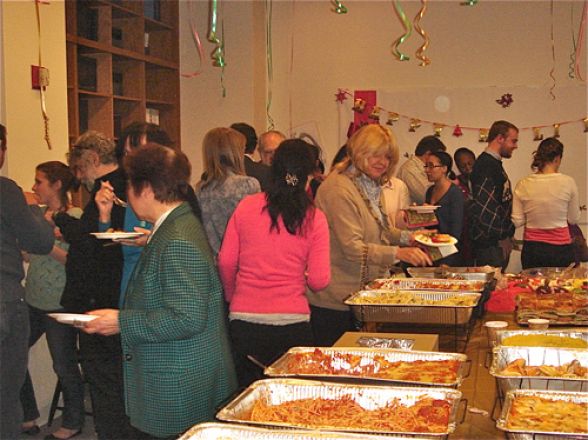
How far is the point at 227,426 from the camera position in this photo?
1428 millimetres

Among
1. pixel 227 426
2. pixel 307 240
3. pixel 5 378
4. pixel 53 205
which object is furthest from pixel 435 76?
A: pixel 227 426

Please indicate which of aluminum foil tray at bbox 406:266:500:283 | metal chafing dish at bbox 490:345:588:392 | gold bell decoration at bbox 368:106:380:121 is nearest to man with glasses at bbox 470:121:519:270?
aluminum foil tray at bbox 406:266:500:283

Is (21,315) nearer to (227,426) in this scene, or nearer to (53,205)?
(53,205)

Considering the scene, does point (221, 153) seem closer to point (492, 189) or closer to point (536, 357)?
point (536, 357)

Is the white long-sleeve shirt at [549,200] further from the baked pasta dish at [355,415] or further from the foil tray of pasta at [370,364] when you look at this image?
the baked pasta dish at [355,415]

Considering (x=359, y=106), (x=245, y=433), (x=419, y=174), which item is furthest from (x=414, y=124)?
(x=245, y=433)

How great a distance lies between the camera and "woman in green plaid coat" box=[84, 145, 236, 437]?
1841 mm

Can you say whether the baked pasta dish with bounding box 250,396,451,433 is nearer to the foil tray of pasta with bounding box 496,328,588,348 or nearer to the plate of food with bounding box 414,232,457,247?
the foil tray of pasta with bounding box 496,328,588,348

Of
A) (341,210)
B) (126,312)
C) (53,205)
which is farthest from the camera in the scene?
(53,205)

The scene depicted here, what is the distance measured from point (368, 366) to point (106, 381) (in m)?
1.07

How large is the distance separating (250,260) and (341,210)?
532 mm

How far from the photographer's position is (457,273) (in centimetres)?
313

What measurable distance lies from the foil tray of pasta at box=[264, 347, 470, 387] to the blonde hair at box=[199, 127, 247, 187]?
122 centimetres

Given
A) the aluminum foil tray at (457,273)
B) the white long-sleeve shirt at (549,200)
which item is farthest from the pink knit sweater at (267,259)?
the white long-sleeve shirt at (549,200)
